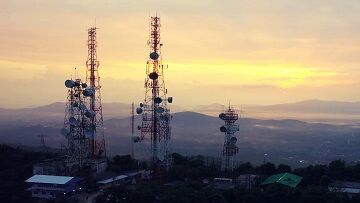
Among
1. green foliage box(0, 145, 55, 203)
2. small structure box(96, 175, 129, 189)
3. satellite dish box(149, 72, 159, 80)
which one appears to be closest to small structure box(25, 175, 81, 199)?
green foliage box(0, 145, 55, 203)

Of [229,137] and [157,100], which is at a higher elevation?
[157,100]

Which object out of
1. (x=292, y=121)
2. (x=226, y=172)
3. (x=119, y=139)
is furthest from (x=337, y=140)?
(x=226, y=172)

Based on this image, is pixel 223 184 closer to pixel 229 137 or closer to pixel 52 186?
pixel 229 137

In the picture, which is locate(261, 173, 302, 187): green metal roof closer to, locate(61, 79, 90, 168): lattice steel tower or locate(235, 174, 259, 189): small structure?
locate(235, 174, 259, 189): small structure

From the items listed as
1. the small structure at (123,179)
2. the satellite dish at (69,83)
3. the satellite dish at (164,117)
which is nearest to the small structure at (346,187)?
the satellite dish at (164,117)

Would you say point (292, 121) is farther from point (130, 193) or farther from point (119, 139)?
point (130, 193)

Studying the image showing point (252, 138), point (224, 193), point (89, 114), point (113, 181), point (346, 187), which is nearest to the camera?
point (224, 193)

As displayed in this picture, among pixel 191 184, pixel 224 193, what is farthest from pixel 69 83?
pixel 224 193
